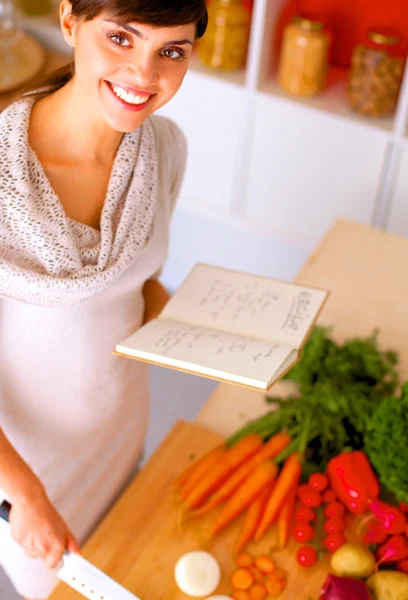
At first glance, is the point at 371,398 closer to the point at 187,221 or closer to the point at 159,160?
the point at 159,160

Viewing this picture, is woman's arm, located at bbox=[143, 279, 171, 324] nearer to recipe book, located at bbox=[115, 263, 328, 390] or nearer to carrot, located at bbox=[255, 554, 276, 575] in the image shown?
recipe book, located at bbox=[115, 263, 328, 390]

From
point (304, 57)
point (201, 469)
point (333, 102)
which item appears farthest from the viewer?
point (333, 102)

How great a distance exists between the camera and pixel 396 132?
2.38 m

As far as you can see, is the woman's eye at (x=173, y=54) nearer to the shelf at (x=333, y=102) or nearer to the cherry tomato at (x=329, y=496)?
the cherry tomato at (x=329, y=496)

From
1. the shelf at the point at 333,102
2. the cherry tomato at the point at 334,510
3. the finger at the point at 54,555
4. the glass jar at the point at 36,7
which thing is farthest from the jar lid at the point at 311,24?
the finger at the point at 54,555

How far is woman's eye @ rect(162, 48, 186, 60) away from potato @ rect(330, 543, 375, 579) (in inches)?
30.7

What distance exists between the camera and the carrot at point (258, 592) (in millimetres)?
1180

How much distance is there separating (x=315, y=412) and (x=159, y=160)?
1.75ft

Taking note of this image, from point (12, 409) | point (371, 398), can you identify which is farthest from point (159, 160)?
point (371, 398)

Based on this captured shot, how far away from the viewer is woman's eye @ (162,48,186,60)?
1022mm

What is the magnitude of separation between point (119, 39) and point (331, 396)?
0.74 m

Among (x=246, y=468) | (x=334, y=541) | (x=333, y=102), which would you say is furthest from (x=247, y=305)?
(x=333, y=102)

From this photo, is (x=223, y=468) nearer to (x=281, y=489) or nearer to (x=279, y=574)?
(x=281, y=489)

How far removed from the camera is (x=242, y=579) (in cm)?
119
